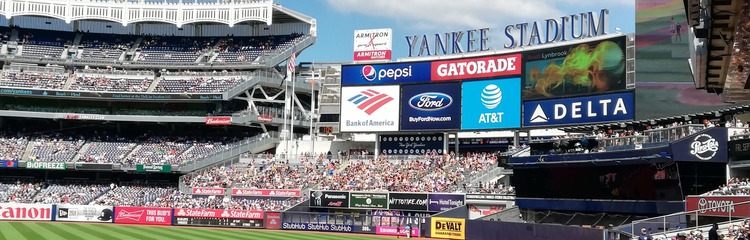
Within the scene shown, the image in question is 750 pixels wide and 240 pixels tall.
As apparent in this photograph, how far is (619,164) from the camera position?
36.5 m

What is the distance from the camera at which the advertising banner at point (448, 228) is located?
45.4 meters

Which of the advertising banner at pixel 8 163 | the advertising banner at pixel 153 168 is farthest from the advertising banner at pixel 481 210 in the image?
the advertising banner at pixel 8 163

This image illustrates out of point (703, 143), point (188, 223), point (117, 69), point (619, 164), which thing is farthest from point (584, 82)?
point (117, 69)

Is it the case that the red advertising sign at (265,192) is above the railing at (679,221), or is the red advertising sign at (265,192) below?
below

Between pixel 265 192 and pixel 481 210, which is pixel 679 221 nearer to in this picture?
pixel 481 210

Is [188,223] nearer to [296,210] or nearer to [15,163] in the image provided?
[296,210]

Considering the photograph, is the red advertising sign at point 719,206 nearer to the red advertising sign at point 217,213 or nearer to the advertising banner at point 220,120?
the red advertising sign at point 217,213

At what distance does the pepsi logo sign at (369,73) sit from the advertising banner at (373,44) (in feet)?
8.73

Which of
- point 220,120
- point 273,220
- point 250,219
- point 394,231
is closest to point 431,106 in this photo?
point 394,231

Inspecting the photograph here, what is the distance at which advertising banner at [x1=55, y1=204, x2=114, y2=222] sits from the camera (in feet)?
178

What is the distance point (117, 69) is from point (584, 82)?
44283 mm

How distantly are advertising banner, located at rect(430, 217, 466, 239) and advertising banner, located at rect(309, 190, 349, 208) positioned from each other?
7.68 m

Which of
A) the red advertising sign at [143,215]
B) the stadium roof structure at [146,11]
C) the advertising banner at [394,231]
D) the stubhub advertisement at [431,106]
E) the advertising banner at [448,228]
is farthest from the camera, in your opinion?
the stadium roof structure at [146,11]

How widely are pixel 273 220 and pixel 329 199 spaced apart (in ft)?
13.1
